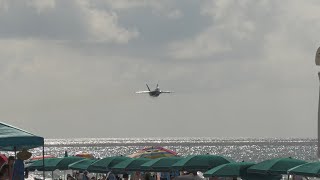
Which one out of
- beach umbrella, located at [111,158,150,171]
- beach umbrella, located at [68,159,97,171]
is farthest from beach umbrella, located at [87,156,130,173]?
beach umbrella, located at [68,159,97,171]

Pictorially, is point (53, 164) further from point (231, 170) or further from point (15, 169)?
point (15, 169)

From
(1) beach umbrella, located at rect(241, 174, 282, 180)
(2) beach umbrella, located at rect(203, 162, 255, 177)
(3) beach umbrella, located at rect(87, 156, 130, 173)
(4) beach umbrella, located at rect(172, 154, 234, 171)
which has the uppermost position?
(3) beach umbrella, located at rect(87, 156, 130, 173)

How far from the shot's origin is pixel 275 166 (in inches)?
899

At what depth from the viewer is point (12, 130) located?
56.8 feet

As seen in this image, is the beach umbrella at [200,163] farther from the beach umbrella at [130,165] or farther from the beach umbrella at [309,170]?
the beach umbrella at [309,170]

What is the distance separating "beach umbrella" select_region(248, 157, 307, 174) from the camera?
2264 cm

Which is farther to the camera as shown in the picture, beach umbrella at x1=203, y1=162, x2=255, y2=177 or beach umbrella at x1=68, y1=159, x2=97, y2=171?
beach umbrella at x1=68, y1=159, x2=97, y2=171

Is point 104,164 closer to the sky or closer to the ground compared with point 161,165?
closer to the sky

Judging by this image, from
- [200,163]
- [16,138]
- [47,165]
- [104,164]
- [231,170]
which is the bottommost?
[231,170]

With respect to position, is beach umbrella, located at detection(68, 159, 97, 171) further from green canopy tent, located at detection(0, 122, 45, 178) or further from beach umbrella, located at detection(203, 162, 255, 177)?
green canopy tent, located at detection(0, 122, 45, 178)

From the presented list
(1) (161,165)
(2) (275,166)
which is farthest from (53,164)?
(2) (275,166)

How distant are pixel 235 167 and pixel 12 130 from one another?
26.2 ft

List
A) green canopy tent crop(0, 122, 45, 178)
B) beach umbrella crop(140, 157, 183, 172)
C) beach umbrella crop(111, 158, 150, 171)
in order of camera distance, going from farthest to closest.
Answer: beach umbrella crop(111, 158, 150, 171) → beach umbrella crop(140, 157, 183, 172) → green canopy tent crop(0, 122, 45, 178)

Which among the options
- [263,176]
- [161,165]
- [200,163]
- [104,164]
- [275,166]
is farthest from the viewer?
[104,164]
